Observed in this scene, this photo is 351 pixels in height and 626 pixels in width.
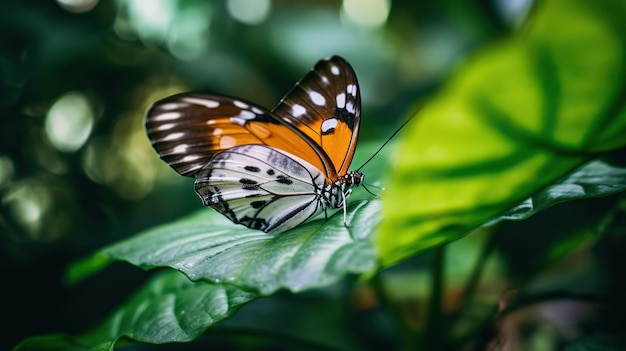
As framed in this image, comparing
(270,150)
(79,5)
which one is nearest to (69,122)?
(79,5)

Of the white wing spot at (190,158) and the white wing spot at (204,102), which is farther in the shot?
the white wing spot at (190,158)

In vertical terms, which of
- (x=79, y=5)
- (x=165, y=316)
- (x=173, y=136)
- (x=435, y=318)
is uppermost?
(x=79, y=5)

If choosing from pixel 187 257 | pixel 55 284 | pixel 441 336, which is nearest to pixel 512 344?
pixel 441 336

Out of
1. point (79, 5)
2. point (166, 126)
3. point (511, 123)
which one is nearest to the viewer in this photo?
point (511, 123)

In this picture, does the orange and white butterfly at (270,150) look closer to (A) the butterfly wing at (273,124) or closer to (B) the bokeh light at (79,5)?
(A) the butterfly wing at (273,124)

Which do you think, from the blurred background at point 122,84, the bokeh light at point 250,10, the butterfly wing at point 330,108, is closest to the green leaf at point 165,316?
the butterfly wing at point 330,108

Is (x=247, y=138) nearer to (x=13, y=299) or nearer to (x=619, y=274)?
(x=619, y=274)

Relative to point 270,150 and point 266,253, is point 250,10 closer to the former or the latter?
point 270,150
